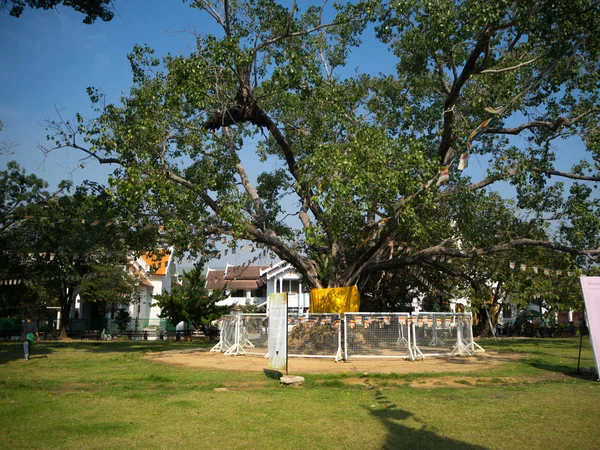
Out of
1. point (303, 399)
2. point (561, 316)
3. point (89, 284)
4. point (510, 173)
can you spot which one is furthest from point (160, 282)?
point (561, 316)

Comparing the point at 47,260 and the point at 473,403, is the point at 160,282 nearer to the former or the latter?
the point at 47,260

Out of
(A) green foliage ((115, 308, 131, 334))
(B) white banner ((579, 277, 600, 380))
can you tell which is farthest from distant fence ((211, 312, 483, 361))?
(A) green foliage ((115, 308, 131, 334))

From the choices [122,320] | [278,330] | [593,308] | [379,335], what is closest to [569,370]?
[593,308]

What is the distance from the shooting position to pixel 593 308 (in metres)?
10.4

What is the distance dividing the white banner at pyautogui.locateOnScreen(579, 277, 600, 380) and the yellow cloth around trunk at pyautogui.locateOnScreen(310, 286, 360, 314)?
27.4 ft

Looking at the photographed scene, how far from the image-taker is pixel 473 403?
27.1ft

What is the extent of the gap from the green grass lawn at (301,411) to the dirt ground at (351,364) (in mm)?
1093

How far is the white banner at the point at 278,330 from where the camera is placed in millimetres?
10930

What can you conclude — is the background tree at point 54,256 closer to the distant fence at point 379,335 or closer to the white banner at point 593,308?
the distant fence at point 379,335

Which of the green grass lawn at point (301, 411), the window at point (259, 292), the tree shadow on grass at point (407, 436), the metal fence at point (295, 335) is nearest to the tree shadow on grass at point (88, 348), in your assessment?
the metal fence at point (295, 335)

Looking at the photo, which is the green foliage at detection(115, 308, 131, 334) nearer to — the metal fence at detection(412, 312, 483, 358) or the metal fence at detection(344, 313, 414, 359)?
the metal fence at detection(344, 313, 414, 359)

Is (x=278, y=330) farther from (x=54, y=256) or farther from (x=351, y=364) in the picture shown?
(x=54, y=256)

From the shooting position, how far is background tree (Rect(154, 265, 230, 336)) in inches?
1223

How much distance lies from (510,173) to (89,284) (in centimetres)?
2327
